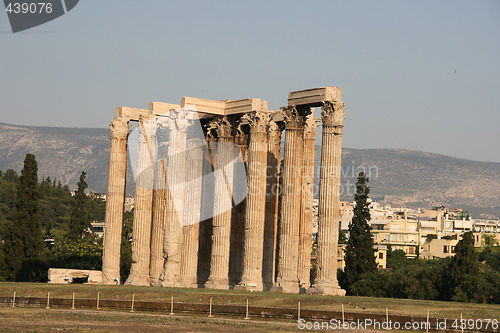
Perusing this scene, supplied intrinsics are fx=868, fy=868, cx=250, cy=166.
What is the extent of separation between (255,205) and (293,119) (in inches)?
280

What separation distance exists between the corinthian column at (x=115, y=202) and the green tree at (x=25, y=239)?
751 inches

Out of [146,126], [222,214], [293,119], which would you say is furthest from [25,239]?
[293,119]

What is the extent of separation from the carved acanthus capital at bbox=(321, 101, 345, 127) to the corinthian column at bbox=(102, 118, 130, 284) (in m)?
21.0

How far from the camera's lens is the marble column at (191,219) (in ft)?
220

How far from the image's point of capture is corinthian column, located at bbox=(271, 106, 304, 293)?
191 ft

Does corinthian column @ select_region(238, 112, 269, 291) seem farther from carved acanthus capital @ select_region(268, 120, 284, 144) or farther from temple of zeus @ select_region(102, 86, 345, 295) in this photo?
carved acanthus capital @ select_region(268, 120, 284, 144)

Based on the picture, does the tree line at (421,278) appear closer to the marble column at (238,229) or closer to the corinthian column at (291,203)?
the marble column at (238,229)

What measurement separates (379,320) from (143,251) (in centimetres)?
3333

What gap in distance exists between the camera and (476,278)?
68688 mm

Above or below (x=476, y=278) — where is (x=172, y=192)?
above

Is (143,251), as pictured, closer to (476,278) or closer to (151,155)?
(151,155)

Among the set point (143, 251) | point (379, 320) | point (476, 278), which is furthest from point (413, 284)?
point (379, 320)

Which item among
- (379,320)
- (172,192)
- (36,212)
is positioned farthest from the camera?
(36,212)
